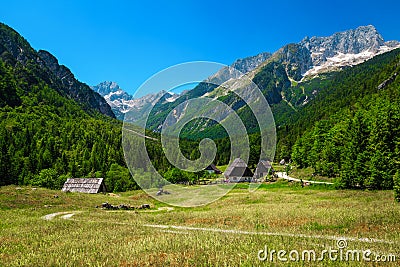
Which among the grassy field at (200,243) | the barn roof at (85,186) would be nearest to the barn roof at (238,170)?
the barn roof at (85,186)

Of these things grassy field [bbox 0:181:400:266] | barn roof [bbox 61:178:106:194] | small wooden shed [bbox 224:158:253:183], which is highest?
small wooden shed [bbox 224:158:253:183]

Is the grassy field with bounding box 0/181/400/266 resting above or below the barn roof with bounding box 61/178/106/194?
above

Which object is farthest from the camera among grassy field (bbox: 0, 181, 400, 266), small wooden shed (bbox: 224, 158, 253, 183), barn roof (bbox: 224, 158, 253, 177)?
barn roof (bbox: 224, 158, 253, 177)

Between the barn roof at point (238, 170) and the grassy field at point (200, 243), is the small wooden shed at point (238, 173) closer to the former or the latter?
the barn roof at point (238, 170)

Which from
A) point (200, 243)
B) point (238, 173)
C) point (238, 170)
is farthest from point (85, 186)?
point (200, 243)

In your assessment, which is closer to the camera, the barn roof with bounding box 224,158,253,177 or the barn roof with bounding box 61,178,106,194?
the barn roof with bounding box 61,178,106,194

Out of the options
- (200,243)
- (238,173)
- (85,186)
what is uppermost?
(238,173)

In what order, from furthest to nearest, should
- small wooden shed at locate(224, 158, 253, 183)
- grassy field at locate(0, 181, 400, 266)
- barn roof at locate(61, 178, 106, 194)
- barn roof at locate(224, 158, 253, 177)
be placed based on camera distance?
barn roof at locate(224, 158, 253, 177)
small wooden shed at locate(224, 158, 253, 183)
barn roof at locate(61, 178, 106, 194)
grassy field at locate(0, 181, 400, 266)

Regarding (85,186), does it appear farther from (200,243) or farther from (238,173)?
(200,243)

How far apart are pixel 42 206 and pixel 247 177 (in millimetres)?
85571

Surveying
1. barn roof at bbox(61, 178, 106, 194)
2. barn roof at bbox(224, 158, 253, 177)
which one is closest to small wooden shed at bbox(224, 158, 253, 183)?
barn roof at bbox(224, 158, 253, 177)

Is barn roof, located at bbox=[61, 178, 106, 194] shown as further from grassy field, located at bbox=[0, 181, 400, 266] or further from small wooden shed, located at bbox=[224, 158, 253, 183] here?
grassy field, located at bbox=[0, 181, 400, 266]

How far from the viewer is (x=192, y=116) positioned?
20.7 m

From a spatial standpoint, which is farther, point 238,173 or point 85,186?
point 238,173
